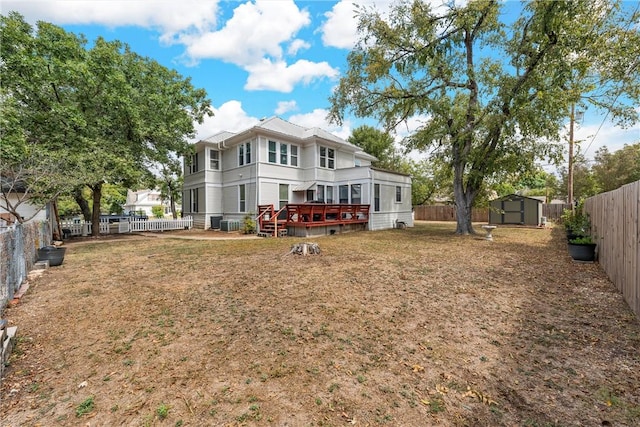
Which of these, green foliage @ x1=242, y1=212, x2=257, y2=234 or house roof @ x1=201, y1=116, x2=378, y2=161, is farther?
house roof @ x1=201, y1=116, x2=378, y2=161

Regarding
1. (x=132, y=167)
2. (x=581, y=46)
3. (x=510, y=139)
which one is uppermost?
(x=581, y=46)

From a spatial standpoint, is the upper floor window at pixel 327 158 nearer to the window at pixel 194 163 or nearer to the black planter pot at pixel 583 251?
the window at pixel 194 163

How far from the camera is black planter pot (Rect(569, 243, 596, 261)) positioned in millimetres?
7648

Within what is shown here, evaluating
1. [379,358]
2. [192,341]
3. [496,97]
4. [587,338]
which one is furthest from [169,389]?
[496,97]

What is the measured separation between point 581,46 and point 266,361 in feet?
48.6

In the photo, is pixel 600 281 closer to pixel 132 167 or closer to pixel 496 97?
pixel 496 97

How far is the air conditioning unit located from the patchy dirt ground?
10.3 metres

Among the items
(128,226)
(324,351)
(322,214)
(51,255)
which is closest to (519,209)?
(322,214)

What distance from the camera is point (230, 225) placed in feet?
54.3

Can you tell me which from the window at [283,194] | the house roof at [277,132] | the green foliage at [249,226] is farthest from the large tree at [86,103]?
the window at [283,194]

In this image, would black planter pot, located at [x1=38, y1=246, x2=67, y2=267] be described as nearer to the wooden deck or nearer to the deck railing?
the wooden deck

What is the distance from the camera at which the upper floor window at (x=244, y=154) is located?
16.7m

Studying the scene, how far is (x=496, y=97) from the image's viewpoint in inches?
480

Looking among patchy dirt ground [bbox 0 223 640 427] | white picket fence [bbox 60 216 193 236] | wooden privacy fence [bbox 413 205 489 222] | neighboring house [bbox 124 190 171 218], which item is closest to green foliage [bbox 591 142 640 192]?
wooden privacy fence [bbox 413 205 489 222]
